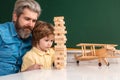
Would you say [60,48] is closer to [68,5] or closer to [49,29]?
[49,29]

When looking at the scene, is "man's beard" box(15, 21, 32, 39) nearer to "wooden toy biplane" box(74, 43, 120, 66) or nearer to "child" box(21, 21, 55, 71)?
"child" box(21, 21, 55, 71)

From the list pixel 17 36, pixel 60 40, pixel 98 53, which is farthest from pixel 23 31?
pixel 98 53

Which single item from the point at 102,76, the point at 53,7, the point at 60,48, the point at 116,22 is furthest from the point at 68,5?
the point at 102,76

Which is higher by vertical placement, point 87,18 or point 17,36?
point 87,18

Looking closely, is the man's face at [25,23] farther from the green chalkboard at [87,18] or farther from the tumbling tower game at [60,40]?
the green chalkboard at [87,18]

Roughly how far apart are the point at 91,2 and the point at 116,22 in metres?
0.21

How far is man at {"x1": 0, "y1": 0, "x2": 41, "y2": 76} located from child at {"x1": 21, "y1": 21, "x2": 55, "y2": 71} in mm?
39

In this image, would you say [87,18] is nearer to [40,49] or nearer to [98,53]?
[98,53]

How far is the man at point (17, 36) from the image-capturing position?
1522 mm

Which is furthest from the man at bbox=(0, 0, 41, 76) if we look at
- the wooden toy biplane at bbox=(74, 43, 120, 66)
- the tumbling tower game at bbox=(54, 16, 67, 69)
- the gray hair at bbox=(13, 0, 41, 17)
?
the wooden toy biplane at bbox=(74, 43, 120, 66)

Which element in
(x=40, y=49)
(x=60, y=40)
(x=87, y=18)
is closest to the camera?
(x=60, y=40)

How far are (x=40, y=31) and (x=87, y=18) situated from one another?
1.59ft

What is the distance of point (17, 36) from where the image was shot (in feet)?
5.15

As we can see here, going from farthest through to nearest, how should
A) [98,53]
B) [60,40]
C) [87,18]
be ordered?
[87,18] < [98,53] < [60,40]
